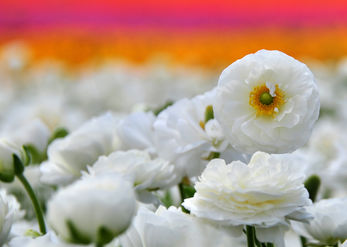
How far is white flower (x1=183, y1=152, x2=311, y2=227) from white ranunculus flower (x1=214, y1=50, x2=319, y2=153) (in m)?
0.03

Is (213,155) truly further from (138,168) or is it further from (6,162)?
(6,162)

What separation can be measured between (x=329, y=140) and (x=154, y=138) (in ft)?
1.96

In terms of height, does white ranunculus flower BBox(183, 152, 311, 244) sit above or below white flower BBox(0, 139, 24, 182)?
above

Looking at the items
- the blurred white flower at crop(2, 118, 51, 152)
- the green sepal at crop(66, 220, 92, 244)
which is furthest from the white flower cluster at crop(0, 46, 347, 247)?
the blurred white flower at crop(2, 118, 51, 152)

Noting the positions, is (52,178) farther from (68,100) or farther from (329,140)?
(68,100)

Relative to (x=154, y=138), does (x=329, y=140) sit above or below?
below

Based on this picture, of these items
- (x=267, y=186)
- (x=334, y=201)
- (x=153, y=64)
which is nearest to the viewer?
(x=267, y=186)

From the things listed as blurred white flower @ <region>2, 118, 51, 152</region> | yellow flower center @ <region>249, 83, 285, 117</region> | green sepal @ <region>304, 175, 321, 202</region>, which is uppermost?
yellow flower center @ <region>249, 83, 285, 117</region>

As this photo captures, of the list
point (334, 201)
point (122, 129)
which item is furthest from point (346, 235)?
point (122, 129)

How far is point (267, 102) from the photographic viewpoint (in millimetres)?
495

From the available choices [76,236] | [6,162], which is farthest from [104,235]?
[6,162]

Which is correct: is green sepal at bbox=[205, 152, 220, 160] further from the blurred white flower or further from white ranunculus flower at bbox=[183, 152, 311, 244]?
the blurred white flower

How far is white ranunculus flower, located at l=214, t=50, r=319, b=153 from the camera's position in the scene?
0.48 meters

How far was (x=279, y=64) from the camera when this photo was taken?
0.49m
